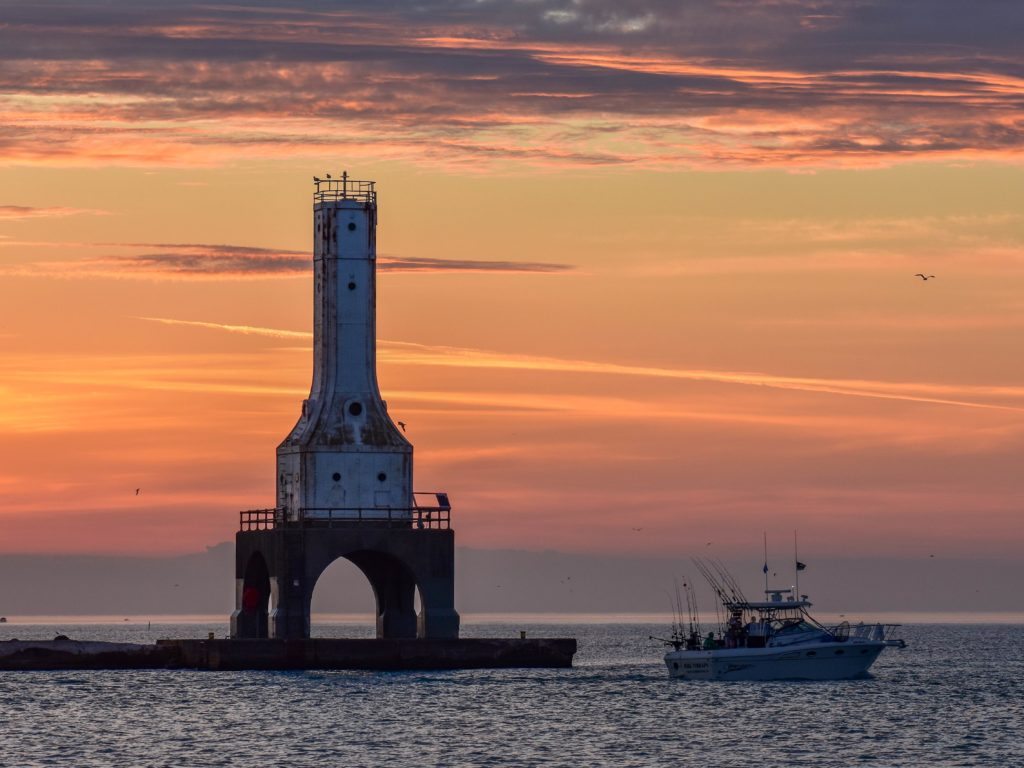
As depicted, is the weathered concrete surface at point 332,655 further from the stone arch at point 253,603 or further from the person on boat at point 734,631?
the person on boat at point 734,631

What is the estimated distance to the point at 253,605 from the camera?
364 ft

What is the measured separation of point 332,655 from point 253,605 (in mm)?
9633

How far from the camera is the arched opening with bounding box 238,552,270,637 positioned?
110 m

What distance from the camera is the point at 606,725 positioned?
3410 inches

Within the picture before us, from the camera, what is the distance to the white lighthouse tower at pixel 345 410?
348 feet

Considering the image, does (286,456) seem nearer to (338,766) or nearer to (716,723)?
(716,723)

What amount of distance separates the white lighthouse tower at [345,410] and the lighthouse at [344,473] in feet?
0.16

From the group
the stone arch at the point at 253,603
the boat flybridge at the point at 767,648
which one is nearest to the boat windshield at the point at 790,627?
the boat flybridge at the point at 767,648

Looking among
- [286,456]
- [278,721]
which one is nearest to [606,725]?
[278,721]

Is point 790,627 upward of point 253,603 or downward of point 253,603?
downward

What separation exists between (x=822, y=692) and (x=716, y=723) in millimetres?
14342

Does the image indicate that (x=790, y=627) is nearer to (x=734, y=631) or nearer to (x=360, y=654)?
(x=734, y=631)

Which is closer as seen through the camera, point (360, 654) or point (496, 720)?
point (496, 720)

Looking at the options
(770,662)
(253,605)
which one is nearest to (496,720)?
(770,662)
